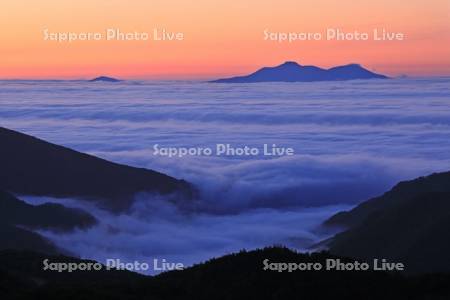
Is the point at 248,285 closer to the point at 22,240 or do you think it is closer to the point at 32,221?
the point at 22,240

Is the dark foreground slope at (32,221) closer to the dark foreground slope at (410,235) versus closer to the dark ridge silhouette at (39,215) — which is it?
the dark ridge silhouette at (39,215)

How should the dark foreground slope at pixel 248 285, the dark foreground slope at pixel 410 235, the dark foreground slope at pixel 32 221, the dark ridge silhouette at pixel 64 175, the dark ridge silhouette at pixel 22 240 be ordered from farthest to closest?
the dark ridge silhouette at pixel 64 175 → the dark foreground slope at pixel 32 221 → the dark ridge silhouette at pixel 22 240 → the dark foreground slope at pixel 410 235 → the dark foreground slope at pixel 248 285

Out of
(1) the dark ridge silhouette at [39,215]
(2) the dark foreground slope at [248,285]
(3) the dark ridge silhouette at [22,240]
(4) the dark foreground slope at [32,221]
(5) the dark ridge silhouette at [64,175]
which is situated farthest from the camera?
(5) the dark ridge silhouette at [64,175]

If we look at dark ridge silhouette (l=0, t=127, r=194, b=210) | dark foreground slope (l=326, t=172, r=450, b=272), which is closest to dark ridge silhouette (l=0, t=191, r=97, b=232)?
dark ridge silhouette (l=0, t=127, r=194, b=210)

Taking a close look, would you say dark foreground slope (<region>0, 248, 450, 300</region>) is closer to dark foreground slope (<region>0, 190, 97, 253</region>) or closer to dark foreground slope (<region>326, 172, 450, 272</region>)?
dark foreground slope (<region>326, 172, 450, 272</region>)

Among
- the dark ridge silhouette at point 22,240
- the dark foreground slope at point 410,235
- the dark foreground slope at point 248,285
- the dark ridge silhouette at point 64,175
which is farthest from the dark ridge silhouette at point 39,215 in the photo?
the dark foreground slope at point 248,285

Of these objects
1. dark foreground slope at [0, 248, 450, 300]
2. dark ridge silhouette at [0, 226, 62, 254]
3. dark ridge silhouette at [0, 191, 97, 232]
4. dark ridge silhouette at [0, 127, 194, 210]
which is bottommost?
dark foreground slope at [0, 248, 450, 300]
